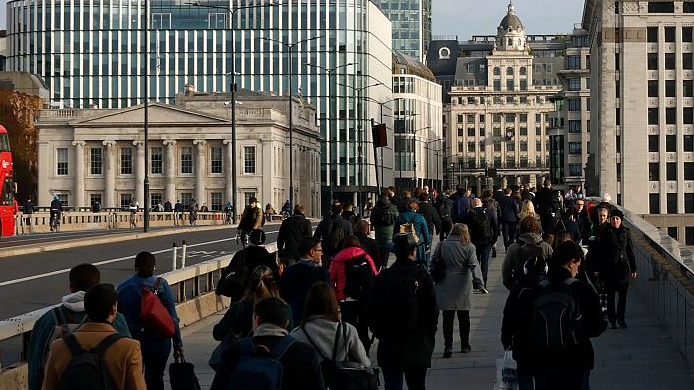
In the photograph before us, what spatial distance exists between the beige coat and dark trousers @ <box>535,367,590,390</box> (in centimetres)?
379

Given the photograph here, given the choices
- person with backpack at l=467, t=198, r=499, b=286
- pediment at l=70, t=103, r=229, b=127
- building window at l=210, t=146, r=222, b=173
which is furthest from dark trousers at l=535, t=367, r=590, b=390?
building window at l=210, t=146, r=222, b=173

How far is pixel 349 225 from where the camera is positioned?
22.0 meters

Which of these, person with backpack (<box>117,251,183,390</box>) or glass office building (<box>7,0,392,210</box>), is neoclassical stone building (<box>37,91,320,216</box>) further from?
person with backpack (<box>117,251,183,390</box>)

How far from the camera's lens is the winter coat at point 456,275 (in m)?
17.7

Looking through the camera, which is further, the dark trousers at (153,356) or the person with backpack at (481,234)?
the person with backpack at (481,234)

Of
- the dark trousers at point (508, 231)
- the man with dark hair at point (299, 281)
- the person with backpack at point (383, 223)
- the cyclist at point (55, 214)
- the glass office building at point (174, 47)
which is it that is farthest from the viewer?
the glass office building at point (174, 47)

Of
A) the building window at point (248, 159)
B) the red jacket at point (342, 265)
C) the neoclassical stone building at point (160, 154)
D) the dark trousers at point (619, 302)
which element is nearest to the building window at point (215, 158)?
the neoclassical stone building at point (160, 154)

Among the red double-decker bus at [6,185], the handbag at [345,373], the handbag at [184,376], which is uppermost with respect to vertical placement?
the red double-decker bus at [6,185]

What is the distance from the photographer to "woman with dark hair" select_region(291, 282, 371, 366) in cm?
957

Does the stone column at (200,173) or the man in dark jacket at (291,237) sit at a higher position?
the stone column at (200,173)

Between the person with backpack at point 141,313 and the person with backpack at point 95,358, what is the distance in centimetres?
372

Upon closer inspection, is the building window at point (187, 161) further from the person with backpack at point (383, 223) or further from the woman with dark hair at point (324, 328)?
the woman with dark hair at point (324, 328)

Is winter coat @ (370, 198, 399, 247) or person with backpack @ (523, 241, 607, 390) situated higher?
winter coat @ (370, 198, 399, 247)

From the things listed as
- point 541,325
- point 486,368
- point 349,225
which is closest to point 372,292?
point 541,325
